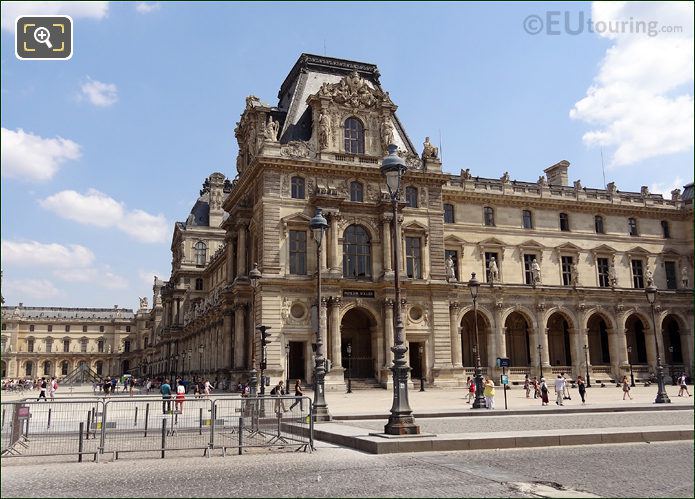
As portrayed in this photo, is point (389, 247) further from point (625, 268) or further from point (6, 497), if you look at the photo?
point (6, 497)

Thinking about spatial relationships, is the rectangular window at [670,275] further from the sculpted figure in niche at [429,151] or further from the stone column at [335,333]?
the stone column at [335,333]

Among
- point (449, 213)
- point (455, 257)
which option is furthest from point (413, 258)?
point (449, 213)

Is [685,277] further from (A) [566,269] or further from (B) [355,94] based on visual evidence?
(B) [355,94]

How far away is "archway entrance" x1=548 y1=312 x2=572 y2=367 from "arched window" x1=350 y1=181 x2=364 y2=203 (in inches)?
866

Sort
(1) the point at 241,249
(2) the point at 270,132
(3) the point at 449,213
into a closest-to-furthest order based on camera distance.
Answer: (2) the point at 270,132, (1) the point at 241,249, (3) the point at 449,213

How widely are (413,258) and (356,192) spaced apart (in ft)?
21.9

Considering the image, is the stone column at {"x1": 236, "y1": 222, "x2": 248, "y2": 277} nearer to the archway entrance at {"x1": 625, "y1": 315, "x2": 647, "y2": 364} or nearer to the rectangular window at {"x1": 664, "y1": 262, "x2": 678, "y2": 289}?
the archway entrance at {"x1": 625, "y1": 315, "x2": 647, "y2": 364}

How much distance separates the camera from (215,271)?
255ft

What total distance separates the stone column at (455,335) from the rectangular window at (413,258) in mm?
4314

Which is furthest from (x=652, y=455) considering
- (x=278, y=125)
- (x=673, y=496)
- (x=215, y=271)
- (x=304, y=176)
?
(x=215, y=271)

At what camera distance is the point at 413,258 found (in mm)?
50531

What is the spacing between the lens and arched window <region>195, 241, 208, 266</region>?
3415 inches

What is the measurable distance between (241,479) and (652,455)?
30.2 ft

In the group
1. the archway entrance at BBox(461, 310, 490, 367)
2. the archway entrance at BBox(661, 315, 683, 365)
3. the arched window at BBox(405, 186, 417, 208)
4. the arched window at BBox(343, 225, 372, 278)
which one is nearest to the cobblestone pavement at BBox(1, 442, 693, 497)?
the arched window at BBox(343, 225, 372, 278)
